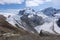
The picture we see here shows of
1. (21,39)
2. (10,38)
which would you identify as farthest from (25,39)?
(10,38)

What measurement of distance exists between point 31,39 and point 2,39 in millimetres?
9159

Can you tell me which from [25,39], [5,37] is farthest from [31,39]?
[5,37]

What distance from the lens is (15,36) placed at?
58625 millimetres

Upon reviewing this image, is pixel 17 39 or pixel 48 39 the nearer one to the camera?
pixel 17 39

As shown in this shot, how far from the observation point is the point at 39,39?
61.7 meters

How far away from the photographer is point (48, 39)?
60.0 meters

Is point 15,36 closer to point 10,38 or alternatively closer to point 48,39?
→ point 10,38

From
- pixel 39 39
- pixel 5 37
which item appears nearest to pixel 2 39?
pixel 5 37

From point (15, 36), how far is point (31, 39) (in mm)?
5164

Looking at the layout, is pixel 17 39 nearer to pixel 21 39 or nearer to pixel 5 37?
pixel 21 39

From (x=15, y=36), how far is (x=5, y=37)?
3227 millimetres

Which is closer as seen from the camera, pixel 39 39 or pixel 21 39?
pixel 21 39

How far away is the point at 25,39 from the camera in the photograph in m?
55.4

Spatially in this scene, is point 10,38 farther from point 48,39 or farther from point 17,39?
point 48,39
